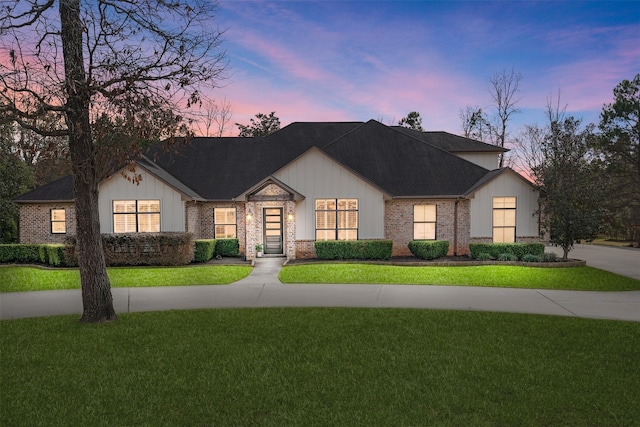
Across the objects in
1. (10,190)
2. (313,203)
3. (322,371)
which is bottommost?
(322,371)

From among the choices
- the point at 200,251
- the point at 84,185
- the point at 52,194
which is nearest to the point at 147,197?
the point at 200,251

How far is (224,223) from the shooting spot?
69.8ft

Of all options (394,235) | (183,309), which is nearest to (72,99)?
(183,309)

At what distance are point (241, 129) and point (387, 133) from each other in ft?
93.6

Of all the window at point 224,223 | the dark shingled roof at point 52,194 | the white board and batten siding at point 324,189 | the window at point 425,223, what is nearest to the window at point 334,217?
the white board and batten siding at point 324,189

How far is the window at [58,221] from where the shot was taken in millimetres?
20594

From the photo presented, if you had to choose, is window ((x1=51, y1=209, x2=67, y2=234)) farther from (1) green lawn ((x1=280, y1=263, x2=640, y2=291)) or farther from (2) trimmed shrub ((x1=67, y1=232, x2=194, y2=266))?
(1) green lawn ((x1=280, y1=263, x2=640, y2=291))

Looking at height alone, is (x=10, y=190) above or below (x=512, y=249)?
above

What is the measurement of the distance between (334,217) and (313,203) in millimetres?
1189

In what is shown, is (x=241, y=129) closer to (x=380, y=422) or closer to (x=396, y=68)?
(x=396, y=68)

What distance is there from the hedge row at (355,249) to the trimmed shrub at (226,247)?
4.45m

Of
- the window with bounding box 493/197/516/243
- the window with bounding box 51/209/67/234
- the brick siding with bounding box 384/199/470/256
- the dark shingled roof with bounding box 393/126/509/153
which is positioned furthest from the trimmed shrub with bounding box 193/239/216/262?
the dark shingled roof with bounding box 393/126/509/153

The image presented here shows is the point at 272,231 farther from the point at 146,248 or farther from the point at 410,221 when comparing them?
the point at 410,221

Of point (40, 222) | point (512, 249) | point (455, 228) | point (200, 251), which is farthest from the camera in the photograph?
point (40, 222)
